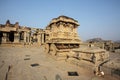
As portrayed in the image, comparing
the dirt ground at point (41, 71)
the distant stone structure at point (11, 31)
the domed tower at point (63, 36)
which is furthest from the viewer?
the distant stone structure at point (11, 31)

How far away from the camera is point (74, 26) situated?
10773mm

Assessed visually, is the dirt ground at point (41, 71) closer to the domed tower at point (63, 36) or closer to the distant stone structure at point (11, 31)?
the domed tower at point (63, 36)

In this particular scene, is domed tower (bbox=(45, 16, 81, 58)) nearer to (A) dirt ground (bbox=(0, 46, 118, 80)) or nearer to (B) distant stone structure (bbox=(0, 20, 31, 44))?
(A) dirt ground (bbox=(0, 46, 118, 80))

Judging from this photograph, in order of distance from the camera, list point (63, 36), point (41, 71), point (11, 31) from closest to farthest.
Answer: point (41, 71) < point (63, 36) < point (11, 31)

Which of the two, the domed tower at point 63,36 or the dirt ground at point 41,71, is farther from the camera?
the domed tower at point 63,36

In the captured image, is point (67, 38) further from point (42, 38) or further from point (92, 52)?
point (42, 38)

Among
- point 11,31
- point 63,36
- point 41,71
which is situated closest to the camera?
point 41,71

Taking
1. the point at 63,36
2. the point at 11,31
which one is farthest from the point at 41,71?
the point at 11,31

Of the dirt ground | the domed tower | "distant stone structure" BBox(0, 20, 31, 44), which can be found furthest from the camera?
"distant stone structure" BBox(0, 20, 31, 44)

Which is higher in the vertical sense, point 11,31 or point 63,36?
point 11,31

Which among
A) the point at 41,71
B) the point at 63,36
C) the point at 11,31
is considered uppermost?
the point at 11,31

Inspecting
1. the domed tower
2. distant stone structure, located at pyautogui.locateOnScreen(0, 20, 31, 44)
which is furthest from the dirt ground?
distant stone structure, located at pyautogui.locateOnScreen(0, 20, 31, 44)

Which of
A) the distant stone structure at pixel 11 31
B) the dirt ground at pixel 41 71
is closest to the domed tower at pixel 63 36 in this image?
the dirt ground at pixel 41 71

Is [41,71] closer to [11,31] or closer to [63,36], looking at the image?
[63,36]
